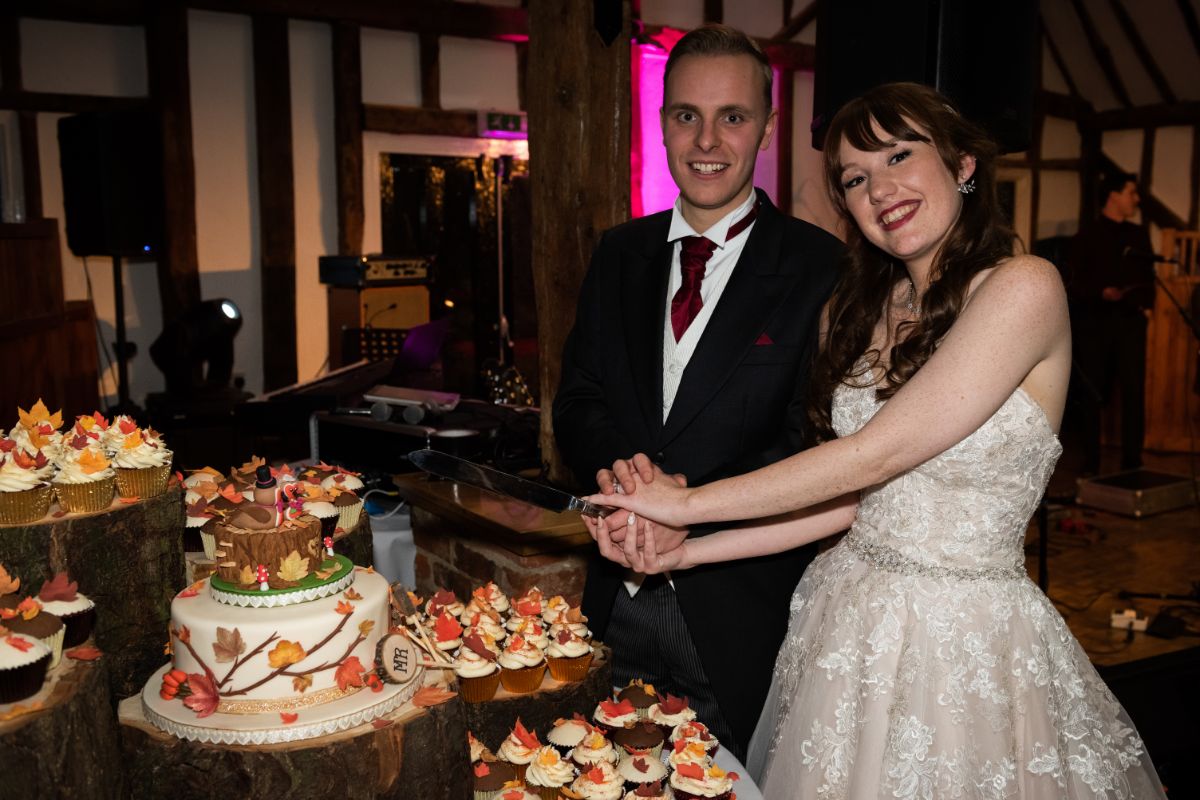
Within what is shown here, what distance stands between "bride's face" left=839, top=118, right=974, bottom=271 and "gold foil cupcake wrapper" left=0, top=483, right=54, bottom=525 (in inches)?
58.5

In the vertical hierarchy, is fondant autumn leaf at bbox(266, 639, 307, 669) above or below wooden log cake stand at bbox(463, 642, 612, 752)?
above

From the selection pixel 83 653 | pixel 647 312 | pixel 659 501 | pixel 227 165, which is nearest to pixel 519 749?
pixel 659 501

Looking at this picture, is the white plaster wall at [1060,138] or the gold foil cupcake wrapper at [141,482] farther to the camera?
the white plaster wall at [1060,138]

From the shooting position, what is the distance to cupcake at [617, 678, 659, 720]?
1965mm

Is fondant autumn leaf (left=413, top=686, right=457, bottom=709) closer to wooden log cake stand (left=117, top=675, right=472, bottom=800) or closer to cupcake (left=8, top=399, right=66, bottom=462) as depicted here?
wooden log cake stand (left=117, top=675, right=472, bottom=800)

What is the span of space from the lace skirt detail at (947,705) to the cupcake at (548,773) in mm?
431

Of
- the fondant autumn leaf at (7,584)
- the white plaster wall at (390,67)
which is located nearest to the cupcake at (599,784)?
the fondant autumn leaf at (7,584)

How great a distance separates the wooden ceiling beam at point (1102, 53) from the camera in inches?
416

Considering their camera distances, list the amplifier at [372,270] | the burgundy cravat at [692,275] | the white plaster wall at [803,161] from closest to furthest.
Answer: the burgundy cravat at [692,275] → the amplifier at [372,270] → the white plaster wall at [803,161]

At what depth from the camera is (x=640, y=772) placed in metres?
1.73

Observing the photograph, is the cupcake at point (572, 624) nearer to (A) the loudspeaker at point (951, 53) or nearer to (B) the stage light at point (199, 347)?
(A) the loudspeaker at point (951, 53)

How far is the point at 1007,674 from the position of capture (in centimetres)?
178

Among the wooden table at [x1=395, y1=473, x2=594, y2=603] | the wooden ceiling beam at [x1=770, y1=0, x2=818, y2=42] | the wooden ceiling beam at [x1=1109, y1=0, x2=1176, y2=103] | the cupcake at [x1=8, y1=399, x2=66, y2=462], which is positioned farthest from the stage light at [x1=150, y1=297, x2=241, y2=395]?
the wooden ceiling beam at [x1=1109, y1=0, x2=1176, y2=103]

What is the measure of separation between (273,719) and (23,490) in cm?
62
